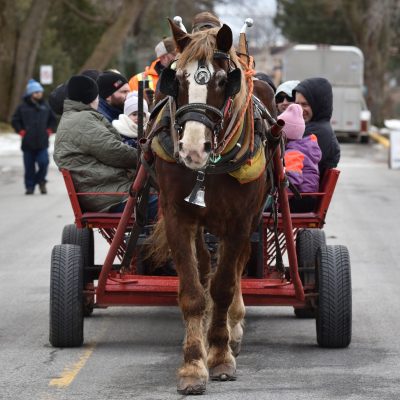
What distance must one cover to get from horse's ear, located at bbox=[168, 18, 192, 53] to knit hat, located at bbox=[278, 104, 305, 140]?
207 centimetres

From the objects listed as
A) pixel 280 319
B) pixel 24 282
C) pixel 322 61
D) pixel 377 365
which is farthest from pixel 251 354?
pixel 322 61

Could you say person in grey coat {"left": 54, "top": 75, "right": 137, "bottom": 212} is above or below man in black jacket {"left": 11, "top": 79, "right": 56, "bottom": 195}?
above

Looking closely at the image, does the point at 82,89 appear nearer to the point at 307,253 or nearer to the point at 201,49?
the point at 307,253

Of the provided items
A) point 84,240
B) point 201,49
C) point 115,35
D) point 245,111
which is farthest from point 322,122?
point 115,35

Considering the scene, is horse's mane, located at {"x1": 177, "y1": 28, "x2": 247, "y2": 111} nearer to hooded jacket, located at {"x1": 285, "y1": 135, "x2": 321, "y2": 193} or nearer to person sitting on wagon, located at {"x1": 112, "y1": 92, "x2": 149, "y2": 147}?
hooded jacket, located at {"x1": 285, "y1": 135, "x2": 321, "y2": 193}

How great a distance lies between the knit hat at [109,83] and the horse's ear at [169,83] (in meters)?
3.36

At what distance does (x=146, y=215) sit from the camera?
827 centimetres

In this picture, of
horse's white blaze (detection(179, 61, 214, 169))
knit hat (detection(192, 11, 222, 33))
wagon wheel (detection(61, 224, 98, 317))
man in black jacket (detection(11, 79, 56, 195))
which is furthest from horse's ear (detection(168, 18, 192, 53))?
man in black jacket (detection(11, 79, 56, 195))

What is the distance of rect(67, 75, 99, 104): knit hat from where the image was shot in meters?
9.18

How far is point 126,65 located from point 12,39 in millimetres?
19702

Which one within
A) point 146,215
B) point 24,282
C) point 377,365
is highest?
point 146,215

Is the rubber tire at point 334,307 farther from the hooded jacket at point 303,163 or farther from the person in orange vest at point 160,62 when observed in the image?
the person in orange vest at point 160,62

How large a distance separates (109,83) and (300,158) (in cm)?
195

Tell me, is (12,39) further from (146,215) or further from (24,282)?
(146,215)
